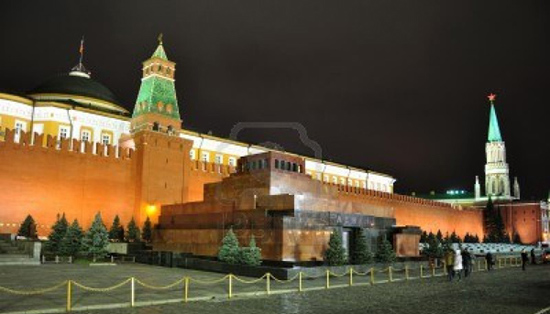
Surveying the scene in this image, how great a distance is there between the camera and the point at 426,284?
49.6ft

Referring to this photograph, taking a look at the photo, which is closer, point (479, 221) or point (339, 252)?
point (339, 252)

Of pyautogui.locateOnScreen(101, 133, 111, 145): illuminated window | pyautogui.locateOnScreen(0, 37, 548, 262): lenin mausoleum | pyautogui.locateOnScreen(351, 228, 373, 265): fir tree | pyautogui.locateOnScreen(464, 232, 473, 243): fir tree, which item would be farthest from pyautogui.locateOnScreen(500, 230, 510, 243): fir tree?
pyautogui.locateOnScreen(101, 133, 111, 145): illuminated window

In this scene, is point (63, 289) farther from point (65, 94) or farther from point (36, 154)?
point (65, 94)

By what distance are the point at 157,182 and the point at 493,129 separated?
2443 inches

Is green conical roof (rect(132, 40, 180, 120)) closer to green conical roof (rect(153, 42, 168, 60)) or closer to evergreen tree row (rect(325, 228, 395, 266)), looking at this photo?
green conical roof (rect(153, 42, 168, 60))

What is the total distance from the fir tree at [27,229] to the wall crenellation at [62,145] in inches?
142

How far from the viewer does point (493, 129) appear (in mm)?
74750

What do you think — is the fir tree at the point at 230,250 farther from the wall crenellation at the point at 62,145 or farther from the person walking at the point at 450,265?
the wall crenellation at the point at 62,145

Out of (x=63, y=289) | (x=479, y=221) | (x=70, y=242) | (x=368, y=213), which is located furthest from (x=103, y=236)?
(x=479, y=221)

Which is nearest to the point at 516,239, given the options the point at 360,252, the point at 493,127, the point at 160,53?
the point at 493,127

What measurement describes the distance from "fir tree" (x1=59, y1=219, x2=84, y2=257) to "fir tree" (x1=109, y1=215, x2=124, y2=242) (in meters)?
3.48

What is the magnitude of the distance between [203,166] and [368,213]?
12.2 m

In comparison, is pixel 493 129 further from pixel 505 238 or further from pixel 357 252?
pixel 357 252

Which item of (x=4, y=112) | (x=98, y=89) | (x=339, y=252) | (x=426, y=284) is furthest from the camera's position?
(x=98, y=89)
